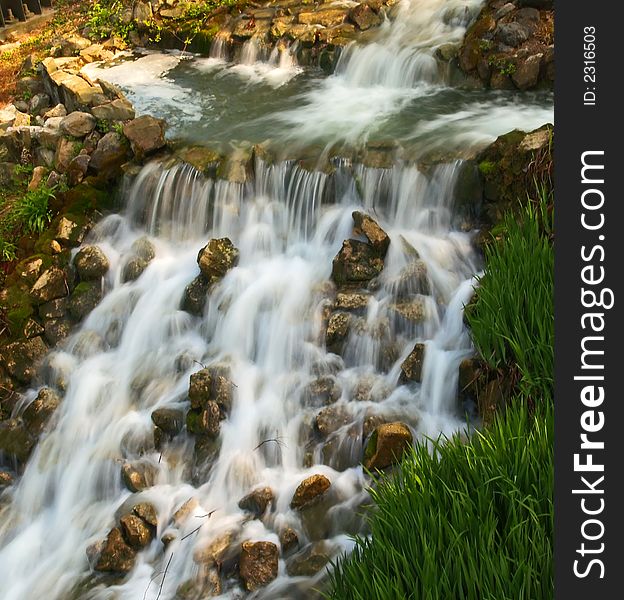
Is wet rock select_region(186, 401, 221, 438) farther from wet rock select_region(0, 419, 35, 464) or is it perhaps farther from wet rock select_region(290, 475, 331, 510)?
wet rock select_region(0, 419, 35, 464)

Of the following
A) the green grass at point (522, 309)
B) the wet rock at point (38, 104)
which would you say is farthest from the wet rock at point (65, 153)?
the green grass at point (522, 309)

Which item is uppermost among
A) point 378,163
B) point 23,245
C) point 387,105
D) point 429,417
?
point 387,105

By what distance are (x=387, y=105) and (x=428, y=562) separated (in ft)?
20.1

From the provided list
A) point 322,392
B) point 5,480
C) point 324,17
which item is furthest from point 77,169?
point 324,17

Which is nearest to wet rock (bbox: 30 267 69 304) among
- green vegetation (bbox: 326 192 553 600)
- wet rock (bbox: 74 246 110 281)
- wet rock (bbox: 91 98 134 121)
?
wet rock (bbox: 74 246 110 281)

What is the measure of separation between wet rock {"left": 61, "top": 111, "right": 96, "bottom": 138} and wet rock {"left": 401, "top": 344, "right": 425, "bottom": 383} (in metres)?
4.98

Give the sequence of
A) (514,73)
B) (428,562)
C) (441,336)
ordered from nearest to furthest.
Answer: (428,562)
(441,336)
(514,73)

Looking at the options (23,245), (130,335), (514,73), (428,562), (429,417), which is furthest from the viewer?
(514,73)

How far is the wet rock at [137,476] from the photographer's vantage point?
4918mm

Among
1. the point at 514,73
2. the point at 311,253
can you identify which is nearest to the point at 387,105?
the point at 514,73

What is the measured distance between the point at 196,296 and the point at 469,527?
3.76 m

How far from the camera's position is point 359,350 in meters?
5.29

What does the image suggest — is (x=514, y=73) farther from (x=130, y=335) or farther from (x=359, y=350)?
(x=130, y=335)

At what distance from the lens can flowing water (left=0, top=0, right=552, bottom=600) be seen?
4.62m
